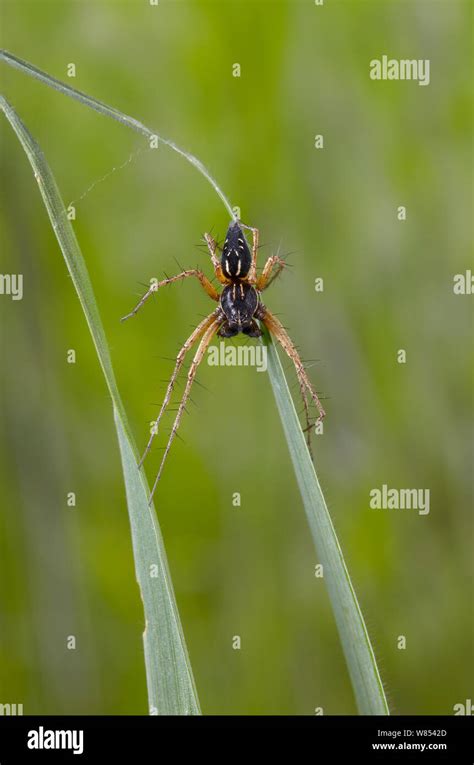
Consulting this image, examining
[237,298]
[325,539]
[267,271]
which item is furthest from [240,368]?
[325,539]

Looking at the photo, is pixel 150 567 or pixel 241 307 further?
pixel 241 307

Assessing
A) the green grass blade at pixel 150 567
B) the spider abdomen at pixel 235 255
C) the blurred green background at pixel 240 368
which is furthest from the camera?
the blurred green background at pixel 240 368

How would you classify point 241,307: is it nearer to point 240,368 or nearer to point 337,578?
point 337,578

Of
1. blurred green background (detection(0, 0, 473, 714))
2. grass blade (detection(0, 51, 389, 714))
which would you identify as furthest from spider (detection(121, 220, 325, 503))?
blurred green background (detection(0, 0, 473, 714))

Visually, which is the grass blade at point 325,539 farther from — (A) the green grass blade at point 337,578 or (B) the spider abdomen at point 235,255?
(B) the spider abdomen at point 235,255

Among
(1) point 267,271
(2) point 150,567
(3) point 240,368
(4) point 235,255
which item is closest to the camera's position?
(2) point 150,567

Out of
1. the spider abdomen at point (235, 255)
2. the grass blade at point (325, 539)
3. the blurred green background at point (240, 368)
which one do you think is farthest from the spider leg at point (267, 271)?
the blurred green background at point (240, 368)

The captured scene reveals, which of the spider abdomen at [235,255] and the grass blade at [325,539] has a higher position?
the spider abdomen at [235,255]
